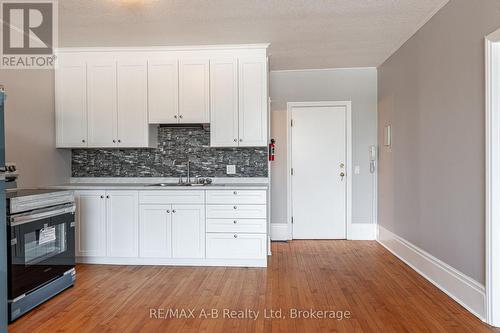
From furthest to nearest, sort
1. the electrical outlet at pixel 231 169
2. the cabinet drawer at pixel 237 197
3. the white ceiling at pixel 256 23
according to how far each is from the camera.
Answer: the electrical outlet at pixel 231 169, the cabinet drawer at pixel 237 197, the white ceiling at pixel 256 23

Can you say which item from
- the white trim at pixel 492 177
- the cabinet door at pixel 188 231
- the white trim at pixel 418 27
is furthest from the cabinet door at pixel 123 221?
the white trim at pixel 418 27

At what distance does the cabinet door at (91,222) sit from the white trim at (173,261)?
3.8 inches

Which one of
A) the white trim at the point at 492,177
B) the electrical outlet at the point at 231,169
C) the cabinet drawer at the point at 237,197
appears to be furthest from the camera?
the electrical outlet at the point at 231,169

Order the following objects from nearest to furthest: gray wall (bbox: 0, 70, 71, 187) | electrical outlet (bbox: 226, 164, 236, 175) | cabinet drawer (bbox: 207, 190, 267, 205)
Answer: gray wall (bbox: 0, 70, 71, 187) < cabinet drawer (bbox: 207, 190, 267, 205) < electrical outlet (bbox: 226, 164, 236, 175)

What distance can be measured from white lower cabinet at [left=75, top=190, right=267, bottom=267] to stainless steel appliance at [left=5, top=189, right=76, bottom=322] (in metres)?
0.66

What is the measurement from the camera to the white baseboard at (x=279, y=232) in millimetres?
5070

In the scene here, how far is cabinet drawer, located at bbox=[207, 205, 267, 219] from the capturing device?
3.74 m

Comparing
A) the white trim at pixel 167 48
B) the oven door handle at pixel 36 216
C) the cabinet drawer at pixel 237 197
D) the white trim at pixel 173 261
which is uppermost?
the white trim at pixel 167 48

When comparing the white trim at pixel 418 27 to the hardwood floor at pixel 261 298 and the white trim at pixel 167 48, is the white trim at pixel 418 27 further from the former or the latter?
the hardwood floor at pixel 261 298

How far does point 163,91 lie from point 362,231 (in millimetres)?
3416

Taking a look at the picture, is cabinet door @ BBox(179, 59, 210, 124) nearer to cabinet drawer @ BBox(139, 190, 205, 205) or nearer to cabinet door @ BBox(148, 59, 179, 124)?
cabinet door @ BBox(148, 59, 179, 124)

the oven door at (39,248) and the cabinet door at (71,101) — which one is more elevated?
the cabinet door at (71,101)

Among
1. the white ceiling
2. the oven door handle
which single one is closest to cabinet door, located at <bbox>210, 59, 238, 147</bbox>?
the white ceiling

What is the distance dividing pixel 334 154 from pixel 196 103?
2243mm
